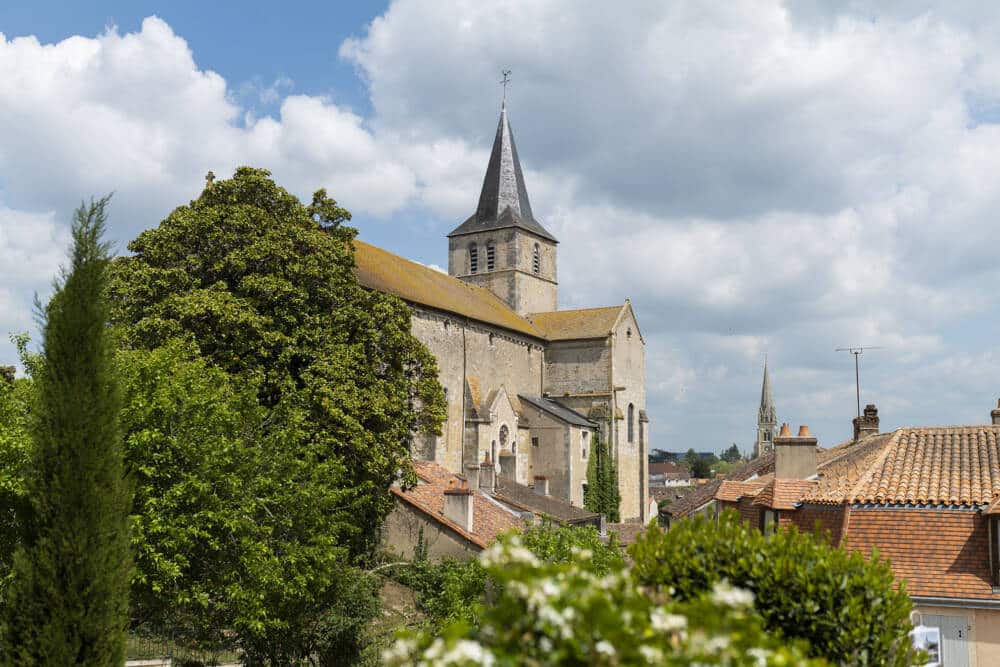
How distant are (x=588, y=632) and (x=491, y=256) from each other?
5292cm

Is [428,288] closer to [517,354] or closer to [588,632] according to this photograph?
[517,354]

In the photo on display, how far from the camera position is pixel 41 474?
10906 mm

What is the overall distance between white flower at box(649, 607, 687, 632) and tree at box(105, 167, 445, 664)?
41.8 feet

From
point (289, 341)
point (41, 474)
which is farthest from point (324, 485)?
point (41, 474)

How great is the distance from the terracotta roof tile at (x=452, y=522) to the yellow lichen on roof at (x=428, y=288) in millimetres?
7862

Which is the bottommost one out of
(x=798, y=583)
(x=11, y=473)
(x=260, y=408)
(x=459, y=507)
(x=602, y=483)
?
(x=459, y=507)

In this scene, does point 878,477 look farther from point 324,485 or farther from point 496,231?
point 496,231

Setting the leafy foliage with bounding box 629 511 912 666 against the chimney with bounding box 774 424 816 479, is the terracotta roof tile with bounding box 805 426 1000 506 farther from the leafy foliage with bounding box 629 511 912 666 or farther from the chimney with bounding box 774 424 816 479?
the leafy foliage with bounding box 629 511 912 666

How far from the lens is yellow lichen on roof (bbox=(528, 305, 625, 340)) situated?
5316cm

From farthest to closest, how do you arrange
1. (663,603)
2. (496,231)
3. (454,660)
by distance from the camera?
(496,231), (663,603), (454,660)

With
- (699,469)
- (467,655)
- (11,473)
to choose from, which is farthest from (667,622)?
(699,469)

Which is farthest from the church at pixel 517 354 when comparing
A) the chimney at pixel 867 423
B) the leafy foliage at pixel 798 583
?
the leafy foliage at pixel 798 583

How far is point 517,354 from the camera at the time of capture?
48.8m

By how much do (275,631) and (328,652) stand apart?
1.53 metres
